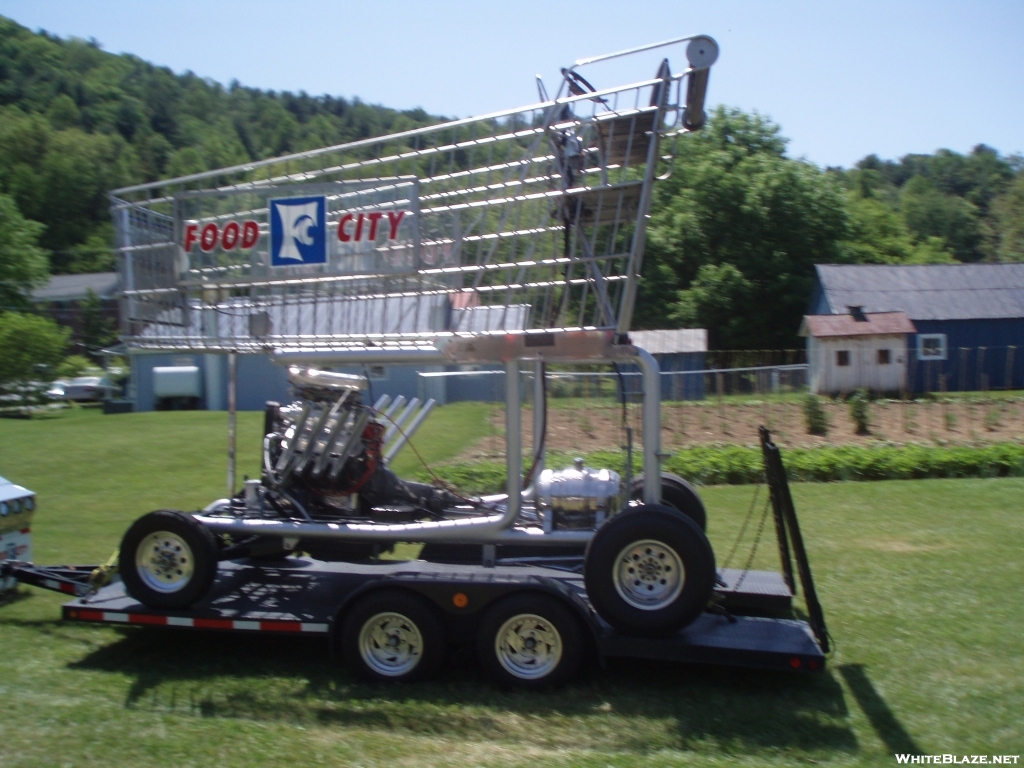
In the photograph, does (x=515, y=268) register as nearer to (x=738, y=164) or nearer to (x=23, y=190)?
(x=738, y=164)

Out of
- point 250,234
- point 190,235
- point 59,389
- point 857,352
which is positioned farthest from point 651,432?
point 59,389

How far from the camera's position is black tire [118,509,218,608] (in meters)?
6.39

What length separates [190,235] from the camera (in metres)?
7.10

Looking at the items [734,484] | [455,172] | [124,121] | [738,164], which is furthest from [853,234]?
[124,121]

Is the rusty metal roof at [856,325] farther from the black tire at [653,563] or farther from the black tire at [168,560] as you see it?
the black tire at [168,560]

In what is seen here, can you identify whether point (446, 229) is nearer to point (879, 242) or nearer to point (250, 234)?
point (250, 234)

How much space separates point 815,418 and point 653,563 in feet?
46.7

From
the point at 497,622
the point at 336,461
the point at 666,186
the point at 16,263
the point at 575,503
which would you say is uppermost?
the point at 666,186

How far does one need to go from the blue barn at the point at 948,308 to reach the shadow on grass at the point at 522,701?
2781 centimetres

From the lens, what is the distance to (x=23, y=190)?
6531 cm

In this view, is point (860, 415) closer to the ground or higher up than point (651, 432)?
closer to the ground

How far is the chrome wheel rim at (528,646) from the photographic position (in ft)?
19.0

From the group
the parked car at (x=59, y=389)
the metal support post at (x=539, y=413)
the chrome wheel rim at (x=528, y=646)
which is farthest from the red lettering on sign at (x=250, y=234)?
the parked car at (x=59, y=389)

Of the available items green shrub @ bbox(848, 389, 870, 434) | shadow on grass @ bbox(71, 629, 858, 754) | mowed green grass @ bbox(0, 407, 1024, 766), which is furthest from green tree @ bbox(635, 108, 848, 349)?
shadow on grass @ bbox(71, 629, 858, 754)
